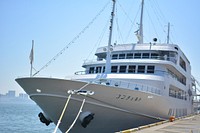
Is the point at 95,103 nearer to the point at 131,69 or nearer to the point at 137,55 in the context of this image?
the point at 131,69

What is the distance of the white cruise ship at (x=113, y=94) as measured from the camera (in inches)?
517

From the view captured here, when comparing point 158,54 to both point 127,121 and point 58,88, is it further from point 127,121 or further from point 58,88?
point 58,88

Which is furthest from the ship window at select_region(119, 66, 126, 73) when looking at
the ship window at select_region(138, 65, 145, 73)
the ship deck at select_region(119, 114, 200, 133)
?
the ship deck at select_region(119, 114, 200, 133)

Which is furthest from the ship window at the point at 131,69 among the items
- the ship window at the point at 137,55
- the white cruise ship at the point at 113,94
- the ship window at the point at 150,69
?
the ship window at the point at 137,55

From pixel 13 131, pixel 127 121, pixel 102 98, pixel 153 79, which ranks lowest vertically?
pixel 13 131

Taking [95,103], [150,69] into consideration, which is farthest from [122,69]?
[95,103]

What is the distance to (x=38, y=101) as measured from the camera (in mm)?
14219

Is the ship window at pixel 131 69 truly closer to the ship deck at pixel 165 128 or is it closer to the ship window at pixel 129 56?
the ship window at pixel 129 56

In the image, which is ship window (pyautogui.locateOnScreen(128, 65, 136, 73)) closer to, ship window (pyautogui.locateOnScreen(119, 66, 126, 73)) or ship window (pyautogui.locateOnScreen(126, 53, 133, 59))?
ship window (pyautogui.locateOnScreen(119, 66, 126, 73))

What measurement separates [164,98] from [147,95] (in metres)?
2.69

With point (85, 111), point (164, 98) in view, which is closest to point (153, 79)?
point (164, 98)

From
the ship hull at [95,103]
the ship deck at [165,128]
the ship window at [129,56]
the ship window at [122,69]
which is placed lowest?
the ship deck at [165,128]

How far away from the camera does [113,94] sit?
13.8 meters

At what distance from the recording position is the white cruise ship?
13.1 metres
